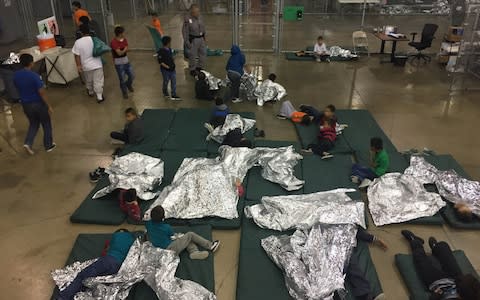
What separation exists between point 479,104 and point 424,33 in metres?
3.19

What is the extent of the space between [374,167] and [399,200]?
27.5 inches

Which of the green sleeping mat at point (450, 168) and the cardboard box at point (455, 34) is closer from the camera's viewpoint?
the green sleeping mat at point (450, 168)

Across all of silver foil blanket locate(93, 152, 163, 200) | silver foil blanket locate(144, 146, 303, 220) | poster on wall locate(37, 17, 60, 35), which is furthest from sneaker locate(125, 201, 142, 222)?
poster on wall locate(37, 17, 60, 35)

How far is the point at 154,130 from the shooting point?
7543mm

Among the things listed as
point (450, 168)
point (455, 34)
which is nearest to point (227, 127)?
point (450, 168)

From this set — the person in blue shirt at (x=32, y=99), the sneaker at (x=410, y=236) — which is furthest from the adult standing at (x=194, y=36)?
the sneaker at (x=410, y=236)

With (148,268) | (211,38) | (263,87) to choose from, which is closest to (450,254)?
(148,268)

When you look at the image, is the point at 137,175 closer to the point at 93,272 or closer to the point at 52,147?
the point at 93,272

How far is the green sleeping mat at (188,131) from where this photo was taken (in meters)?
7.03

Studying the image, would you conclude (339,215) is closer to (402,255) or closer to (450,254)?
(402,255)

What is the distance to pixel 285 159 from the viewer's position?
630cm

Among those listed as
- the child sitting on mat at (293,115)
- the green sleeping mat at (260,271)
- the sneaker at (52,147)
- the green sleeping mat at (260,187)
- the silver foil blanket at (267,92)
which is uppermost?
the silver foil blanket at (267,92)

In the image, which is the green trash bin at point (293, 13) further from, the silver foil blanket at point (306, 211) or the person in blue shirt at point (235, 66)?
the silver foil blanket at point (306, 211)

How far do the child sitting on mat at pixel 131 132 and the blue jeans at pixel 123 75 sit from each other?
2.18m
